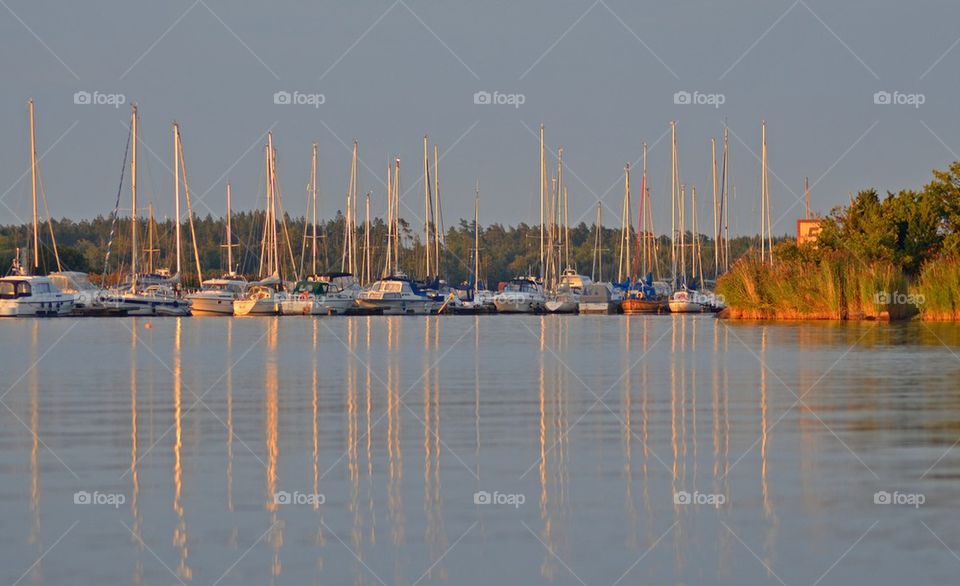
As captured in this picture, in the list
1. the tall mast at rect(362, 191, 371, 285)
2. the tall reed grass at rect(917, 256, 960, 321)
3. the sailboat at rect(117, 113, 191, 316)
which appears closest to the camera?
the tall reed grass at rect(917, 256, 960, 321)

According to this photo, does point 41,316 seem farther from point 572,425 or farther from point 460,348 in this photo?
point 572,425

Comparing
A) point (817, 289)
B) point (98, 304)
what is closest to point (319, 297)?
point (98, 304)

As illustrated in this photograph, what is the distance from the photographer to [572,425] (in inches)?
738

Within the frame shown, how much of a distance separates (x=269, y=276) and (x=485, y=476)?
7539cm

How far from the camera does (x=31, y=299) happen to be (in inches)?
3120

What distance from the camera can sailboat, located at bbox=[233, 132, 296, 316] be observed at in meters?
82.1

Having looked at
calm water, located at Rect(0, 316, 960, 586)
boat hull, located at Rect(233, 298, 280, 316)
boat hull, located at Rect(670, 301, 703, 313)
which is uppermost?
boat hull, located at Rect(233, 298, 280, 316)

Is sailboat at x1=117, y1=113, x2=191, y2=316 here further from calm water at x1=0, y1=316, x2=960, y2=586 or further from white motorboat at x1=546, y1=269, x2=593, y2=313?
calm water at x1=0, y1=316, x2=960, y2=586

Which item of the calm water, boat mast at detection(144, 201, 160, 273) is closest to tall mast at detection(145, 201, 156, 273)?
boat mast at detection(144, 201, 160, 273)

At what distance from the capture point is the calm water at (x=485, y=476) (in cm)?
1045

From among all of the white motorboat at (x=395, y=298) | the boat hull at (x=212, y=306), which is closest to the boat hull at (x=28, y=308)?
the boat hull at (x=212, y=306)

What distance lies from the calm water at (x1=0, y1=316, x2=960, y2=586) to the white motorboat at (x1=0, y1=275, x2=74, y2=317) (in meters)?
51.7

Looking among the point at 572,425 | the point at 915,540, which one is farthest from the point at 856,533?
the point at 572,425

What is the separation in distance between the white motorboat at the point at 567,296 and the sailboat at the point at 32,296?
1159 inches
